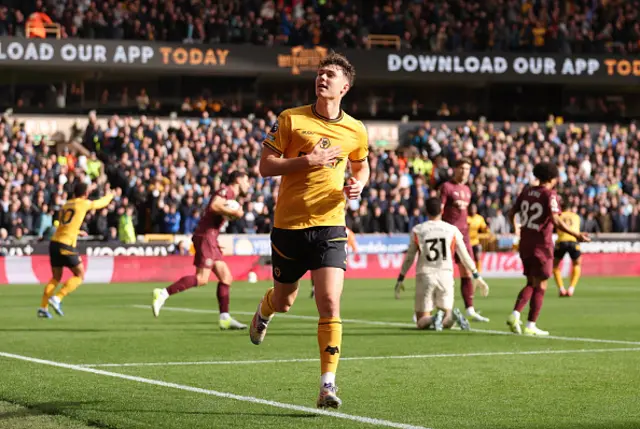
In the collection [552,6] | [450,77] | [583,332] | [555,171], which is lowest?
[583,332]

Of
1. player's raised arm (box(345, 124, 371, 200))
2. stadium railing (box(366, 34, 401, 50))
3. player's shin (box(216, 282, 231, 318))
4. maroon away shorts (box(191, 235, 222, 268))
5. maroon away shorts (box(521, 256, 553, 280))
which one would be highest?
stadium railing (box(366, 34, 401, 50))

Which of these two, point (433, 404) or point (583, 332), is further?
point (583, 332)

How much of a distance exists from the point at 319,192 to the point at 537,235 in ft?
23.6

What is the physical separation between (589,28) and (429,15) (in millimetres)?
7334

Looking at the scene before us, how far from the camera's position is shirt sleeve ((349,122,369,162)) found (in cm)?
916

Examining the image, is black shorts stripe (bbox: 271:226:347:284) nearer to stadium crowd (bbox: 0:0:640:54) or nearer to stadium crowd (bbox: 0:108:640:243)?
stadium crowd (bbox: 0:108:640:243)

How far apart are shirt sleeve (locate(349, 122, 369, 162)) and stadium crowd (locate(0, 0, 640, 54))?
34.9 meters

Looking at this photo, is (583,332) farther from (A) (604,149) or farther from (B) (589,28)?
(B) (589,28)

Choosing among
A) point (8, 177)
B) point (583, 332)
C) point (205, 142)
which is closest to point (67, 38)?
point (205, 142)

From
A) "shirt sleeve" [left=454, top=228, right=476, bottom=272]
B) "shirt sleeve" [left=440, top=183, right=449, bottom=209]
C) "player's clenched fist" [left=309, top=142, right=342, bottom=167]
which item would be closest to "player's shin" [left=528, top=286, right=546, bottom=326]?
"shirt sleeve" [left=454, top=228, right=476, bottom=272]

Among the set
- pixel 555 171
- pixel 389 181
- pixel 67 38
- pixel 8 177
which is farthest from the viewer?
pixel 67 38

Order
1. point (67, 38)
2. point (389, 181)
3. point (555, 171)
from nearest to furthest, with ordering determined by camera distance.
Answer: point (555, 171), point (389, 181), point (67, 38)

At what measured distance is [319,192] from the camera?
8875 millimetres

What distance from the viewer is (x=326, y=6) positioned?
48.6m
